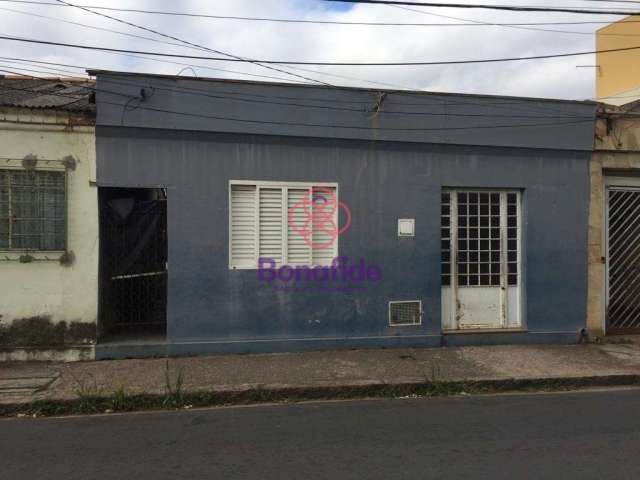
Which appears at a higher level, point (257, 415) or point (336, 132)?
point (336, 132)

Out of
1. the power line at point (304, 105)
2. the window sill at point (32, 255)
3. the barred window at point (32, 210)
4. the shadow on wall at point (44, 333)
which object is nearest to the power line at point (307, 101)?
the power line at point (304, 105)

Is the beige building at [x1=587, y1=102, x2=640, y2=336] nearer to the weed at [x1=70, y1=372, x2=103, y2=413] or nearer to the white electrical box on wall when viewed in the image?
the white electrical box on wall

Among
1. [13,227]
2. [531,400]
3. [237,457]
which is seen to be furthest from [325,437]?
[13,227]

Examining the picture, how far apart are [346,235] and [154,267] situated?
3028 millimetres

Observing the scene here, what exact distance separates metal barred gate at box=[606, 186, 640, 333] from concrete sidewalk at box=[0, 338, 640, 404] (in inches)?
51.0

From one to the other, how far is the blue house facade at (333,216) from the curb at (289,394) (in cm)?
181

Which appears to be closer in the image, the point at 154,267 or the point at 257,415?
the point at 257,415

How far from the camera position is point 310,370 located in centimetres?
689

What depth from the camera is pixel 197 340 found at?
7.70 meters

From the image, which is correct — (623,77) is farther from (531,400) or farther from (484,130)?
(531,400)

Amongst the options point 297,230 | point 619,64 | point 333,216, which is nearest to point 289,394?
point 297,230

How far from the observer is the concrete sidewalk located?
20.2 feet

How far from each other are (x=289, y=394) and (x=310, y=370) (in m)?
0.83

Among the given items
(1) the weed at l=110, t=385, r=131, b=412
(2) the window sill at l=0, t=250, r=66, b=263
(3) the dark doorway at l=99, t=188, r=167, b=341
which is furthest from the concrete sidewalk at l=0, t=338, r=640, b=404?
(2) the window sill at l=0, t=250, r=66, b=263
